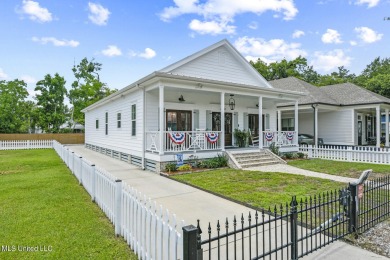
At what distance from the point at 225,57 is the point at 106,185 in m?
11.8

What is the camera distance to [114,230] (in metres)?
4.37

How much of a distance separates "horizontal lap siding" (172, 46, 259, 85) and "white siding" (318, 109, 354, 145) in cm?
988

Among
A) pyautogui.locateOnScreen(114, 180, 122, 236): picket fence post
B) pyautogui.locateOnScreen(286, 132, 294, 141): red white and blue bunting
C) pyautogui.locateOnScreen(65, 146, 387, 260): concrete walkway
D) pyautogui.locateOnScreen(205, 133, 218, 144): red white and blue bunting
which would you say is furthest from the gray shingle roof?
pyautogui.locateOnScreen(114, 180, 122, 236): picket fence post

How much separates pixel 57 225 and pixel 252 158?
9.72m

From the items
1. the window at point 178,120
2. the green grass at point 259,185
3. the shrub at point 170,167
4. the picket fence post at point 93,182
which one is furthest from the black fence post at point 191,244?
the window at point 178,120

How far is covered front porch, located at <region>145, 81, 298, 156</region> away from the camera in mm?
11164

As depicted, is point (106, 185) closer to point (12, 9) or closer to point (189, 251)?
point (189, 251)

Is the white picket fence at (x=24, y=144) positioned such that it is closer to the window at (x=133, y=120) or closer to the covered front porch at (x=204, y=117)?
the window at (x=133, y=120)

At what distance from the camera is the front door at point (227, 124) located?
14795 millimetres

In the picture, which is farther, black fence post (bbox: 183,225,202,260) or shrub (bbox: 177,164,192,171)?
shrub (bbox: 177,164,192,171)

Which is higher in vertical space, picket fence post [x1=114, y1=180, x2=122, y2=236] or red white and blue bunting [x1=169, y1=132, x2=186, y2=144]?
red white and blue bunting [x1=169, y1=132, x2=186, y2=144]

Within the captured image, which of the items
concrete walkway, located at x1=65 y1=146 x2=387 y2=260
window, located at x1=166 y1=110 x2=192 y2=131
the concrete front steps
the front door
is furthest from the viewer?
the front door

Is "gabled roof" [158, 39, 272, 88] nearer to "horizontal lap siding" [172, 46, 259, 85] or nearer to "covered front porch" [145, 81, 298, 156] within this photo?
"horizontal lap siding" [172, 46, 259, 85]

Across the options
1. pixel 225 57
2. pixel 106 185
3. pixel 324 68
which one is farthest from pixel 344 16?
pixel 324 68
